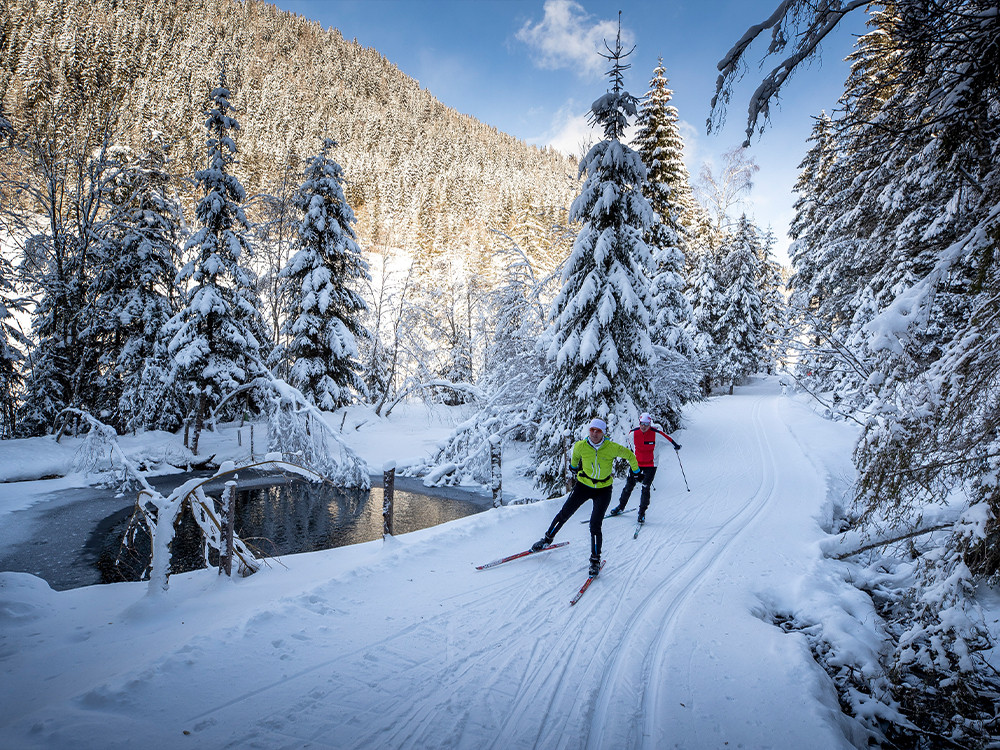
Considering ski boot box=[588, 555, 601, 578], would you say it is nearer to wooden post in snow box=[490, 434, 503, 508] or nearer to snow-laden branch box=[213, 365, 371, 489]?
wooden post in snow box=[490, 434, 503, 508]

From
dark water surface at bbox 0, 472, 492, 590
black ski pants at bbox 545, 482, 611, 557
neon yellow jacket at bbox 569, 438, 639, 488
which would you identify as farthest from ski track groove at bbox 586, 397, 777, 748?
dark water surface at bbox 0, 472, 492, 590

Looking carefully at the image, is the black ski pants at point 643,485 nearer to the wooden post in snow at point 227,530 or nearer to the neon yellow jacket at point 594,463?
the neon yellow jacket at point 594,463

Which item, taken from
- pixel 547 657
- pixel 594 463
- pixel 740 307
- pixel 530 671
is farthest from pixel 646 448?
pixel 740 307

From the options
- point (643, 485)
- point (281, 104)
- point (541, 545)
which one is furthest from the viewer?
point (281, 104)

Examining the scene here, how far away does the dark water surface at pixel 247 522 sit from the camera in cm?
870

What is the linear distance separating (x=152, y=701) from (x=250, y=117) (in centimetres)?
8603

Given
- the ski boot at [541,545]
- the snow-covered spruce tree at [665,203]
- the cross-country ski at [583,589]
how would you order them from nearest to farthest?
the cross-country ski at [583,589], the ski boot at [541,545], the snow-covered spruce tree at [665,203]

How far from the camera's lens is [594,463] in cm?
605

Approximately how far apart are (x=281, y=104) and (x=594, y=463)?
328ft

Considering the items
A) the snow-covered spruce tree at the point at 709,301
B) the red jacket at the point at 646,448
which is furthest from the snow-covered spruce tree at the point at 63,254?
the snow-covered spruce tree at the point at 709,301

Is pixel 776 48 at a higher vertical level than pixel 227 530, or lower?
higher

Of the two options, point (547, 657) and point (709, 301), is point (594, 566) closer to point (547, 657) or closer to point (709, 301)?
point (547, 657)

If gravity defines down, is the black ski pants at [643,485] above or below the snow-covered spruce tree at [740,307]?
below

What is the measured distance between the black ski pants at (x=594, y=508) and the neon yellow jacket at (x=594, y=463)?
0.09m
